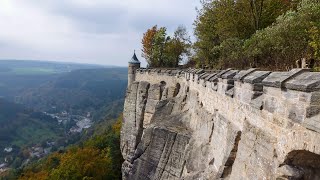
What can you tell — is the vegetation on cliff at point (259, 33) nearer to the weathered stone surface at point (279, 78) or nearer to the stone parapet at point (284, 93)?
the stone parapet at point (284, 93)

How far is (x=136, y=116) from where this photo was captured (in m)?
33.4

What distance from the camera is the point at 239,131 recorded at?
9.60 meters

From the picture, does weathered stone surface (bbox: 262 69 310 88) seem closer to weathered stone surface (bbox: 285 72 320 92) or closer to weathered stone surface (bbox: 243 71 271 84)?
weathered stone surface (bbox: 285 72 320 92)

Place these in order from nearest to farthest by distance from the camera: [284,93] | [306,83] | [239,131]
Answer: [306,83] → [284,93] → [239,131]

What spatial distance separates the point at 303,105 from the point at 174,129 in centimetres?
1354

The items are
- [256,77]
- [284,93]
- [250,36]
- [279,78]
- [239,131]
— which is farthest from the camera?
[250,36]

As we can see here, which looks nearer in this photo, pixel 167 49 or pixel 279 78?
pixel 279 78

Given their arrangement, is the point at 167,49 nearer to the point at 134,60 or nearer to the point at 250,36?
the point at 134,60

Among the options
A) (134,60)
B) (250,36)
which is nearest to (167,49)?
(134,60)

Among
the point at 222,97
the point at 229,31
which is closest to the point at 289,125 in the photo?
the point at 222,97

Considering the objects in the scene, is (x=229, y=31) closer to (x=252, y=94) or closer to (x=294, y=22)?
(x=294, y=22)

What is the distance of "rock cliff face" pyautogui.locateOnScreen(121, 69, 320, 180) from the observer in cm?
630

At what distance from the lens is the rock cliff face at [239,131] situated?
20.7 ft

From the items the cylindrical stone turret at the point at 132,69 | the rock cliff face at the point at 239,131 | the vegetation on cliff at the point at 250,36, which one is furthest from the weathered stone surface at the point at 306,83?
the cylindrical stone turret at the point at 132,69
